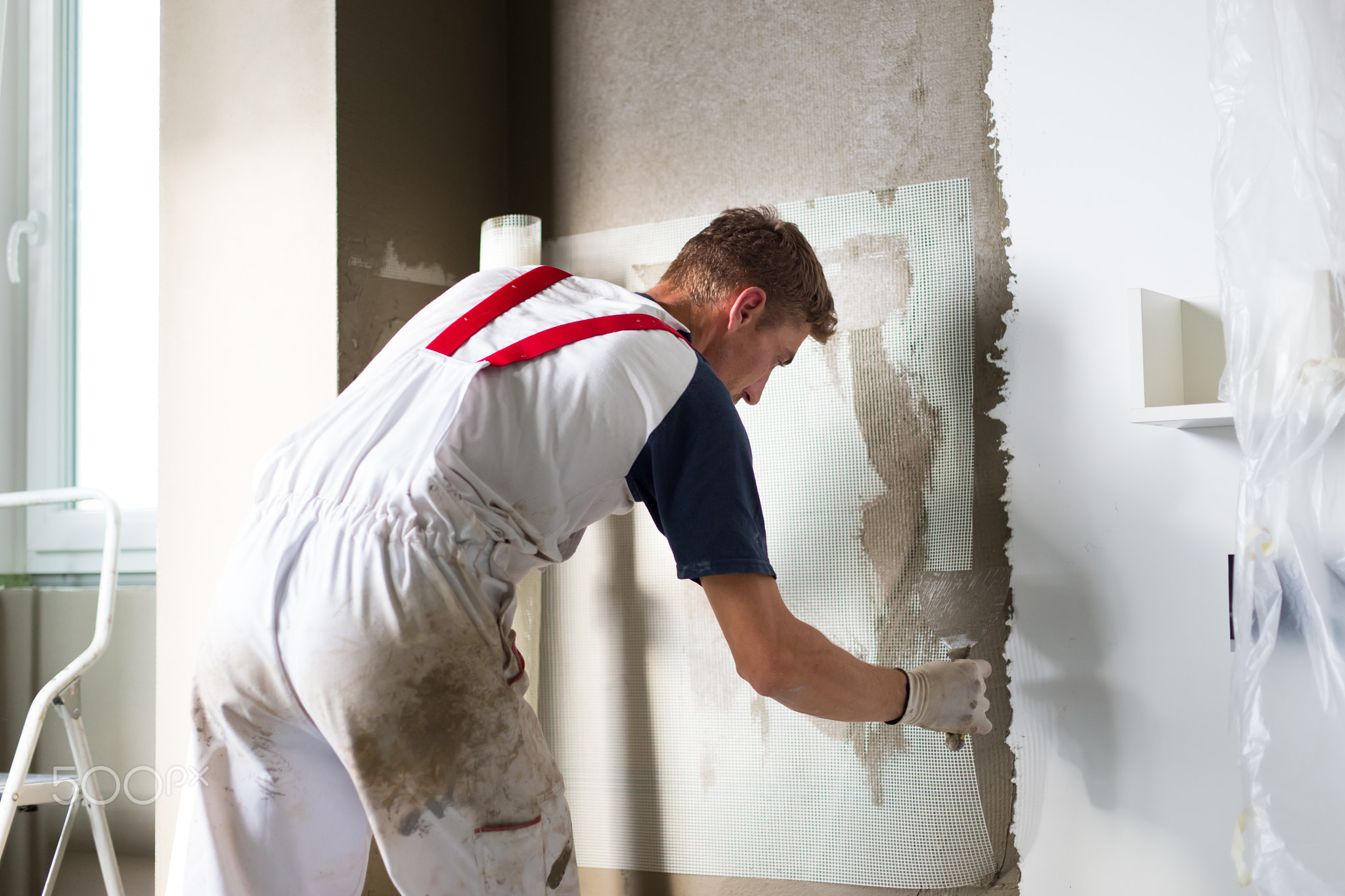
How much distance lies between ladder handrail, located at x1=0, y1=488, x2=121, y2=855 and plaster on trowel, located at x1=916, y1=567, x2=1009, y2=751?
4.17 feet

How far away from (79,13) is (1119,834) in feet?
8.16

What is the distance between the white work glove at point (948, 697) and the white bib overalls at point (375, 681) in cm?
45

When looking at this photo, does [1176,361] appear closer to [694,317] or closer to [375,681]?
[694,317]

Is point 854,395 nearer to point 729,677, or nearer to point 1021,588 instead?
point 1021,588

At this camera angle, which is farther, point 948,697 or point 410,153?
point 410,153

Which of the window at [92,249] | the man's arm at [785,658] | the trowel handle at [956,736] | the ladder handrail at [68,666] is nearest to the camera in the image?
the man's arm at [785,658]

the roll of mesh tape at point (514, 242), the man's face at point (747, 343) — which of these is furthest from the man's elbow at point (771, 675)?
the roll of mesh tape at point (514, 242)

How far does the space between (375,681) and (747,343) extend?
0.62 meters

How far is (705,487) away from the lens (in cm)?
98

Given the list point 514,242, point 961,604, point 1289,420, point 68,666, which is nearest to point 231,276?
point 514,242

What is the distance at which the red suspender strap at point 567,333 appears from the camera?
3.26 ft

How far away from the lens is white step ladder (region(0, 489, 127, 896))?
1527 millimetres

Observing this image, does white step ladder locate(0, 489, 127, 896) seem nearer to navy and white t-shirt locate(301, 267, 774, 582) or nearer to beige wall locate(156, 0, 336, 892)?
beige wall locate(156, 0, 336, 892)

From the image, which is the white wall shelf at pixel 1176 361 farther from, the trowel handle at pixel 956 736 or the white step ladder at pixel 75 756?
the white step ladder at pixel 75 756
